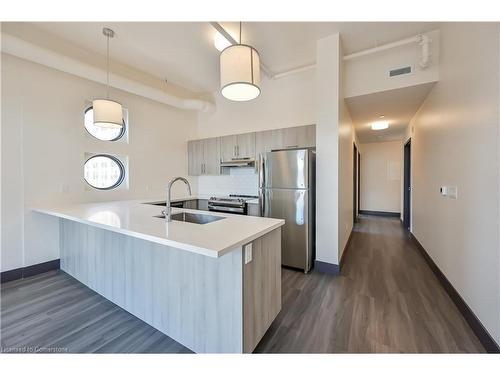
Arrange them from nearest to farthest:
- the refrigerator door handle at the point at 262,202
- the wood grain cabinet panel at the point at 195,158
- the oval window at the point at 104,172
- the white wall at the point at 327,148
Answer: the white wall at the point at 327,148 → the refrigerator door handle at the point at 262,202 → the oval window at the point at 104,172 → the wood grain cabinet panel at the point at 195,158

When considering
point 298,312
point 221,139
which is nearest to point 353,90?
point 221,139

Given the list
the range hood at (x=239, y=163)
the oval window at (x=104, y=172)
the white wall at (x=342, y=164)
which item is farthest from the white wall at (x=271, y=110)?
the oval window at (x=104, y=172)

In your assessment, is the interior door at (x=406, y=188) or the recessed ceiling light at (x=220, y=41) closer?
the recessed ceiling light at (x=220, y=41)

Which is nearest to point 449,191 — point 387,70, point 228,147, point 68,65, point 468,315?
point 468,315

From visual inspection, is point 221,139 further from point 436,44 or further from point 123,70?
point 436,44

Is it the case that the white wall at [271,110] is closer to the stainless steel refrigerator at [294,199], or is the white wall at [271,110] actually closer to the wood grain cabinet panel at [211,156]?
the wood grain cabinet panel at [211,156]

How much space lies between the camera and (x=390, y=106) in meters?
3.50

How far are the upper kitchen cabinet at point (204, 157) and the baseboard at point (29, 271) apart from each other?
276 cm

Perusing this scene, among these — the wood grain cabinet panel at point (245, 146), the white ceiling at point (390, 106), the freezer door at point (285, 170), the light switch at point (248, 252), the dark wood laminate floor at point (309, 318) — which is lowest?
the dark wood laminate floor at point (309, 318)

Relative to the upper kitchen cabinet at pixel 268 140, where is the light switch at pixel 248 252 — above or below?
below

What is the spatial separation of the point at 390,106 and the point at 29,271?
577 cm

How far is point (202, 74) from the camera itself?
12.6 ft

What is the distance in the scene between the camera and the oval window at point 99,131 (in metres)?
3.34

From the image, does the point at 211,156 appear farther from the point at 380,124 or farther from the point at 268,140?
the point at 380,124
